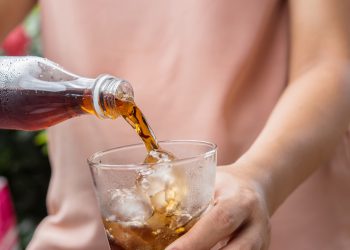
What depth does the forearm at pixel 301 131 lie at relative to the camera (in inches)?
30.9

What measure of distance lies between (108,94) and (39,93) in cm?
10

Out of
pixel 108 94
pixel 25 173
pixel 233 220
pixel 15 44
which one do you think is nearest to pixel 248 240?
pixel 233 220

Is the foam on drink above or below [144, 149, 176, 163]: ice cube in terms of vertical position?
below

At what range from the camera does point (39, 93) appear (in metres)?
0.71

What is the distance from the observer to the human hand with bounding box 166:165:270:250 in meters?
0.63

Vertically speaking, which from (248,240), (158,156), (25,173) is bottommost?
(25,173)

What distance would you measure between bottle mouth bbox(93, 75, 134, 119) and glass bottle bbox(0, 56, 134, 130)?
0.4 inches

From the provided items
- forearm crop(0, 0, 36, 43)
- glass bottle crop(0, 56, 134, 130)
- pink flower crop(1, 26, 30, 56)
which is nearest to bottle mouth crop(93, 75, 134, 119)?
glass bottle crop(0, 56, 134, 130)

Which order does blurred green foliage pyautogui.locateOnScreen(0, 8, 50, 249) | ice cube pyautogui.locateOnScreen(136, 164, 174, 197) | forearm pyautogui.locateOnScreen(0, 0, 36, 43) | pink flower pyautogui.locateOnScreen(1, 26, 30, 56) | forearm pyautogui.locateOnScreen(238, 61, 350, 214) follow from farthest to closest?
blurred green foliage pyautogui.locateOnScreen(0, 8, 50, 249) → pink flower pyautogui.locateOnScreen(1, 26, 30, 56) → forearm pyautogui.locateOnScreen(0, 0, 36, 43) → forearm pyautogui.locateOnScreen(238, 61, 350, 214) → ice cube pyautogui.locateOnScreen(136, 164, 174, 197)

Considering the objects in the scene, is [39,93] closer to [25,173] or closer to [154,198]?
[154,198]

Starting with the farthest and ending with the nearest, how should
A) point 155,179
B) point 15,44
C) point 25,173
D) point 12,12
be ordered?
point 25,173, point 15,44, point 12,12, point 155,179

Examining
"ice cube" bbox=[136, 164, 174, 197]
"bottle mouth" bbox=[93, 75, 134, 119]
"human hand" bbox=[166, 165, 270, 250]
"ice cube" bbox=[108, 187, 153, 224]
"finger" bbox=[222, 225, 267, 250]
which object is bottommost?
"finger" bbox=[222, 225, 267, 250]

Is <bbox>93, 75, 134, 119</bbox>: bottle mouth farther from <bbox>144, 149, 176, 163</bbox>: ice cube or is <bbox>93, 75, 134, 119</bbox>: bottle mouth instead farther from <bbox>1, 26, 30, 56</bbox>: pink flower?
<bbox>1, 26, 30, 56</bbox>: pink flower

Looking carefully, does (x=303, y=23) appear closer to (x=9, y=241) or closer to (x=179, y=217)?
(x=179, y=217)
